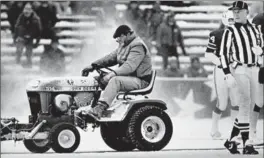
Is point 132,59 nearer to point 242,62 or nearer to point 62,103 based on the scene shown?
point 62,103

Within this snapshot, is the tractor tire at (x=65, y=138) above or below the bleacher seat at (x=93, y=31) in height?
below

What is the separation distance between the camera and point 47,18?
305 inches

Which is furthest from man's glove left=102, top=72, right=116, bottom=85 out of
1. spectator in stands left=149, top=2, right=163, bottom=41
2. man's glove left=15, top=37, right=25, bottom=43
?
man's glove left=15, top=37, right=25, bottom=43

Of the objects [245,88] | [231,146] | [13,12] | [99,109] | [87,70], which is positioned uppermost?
[13,12]

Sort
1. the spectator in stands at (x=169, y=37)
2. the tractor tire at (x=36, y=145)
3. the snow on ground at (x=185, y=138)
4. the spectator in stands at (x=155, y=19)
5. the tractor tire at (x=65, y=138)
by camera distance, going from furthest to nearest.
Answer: the spectator in stands at (x=169, y=37)
the spectator in stands at (x=155, y=19)
the snow on ground at (x=185, y=138)
the tractor tire at (x=36, y=145)
the tractor tire at (x=65, y=138)

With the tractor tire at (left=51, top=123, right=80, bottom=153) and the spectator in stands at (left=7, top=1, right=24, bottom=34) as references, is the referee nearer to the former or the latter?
the tractor tire at (left=51, top=123, right=80, bottom=153)

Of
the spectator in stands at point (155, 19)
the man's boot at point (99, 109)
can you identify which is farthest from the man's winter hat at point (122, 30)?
the man's boot at point (99, 109)

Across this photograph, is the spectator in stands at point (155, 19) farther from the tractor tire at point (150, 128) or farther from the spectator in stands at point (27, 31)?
the spectator in stands at point (27, 31)

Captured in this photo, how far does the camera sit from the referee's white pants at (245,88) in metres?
7.33

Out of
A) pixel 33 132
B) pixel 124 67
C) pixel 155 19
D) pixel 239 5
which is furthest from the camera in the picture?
pixel 155 19

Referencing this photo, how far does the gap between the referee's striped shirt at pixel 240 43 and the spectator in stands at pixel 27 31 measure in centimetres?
215

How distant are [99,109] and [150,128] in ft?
1.99

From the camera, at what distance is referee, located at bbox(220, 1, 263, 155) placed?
7.36 m

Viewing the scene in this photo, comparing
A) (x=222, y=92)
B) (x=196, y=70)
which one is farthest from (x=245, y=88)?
(x=196, y=70)
